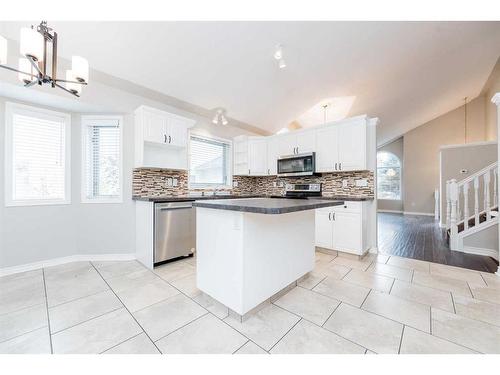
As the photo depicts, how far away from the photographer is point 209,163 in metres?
4.36

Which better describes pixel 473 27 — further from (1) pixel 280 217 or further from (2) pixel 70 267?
(2) pixel 70 267

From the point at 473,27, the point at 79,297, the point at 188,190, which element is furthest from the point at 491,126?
the point at 79,297

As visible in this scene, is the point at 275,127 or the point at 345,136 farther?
the point at 275,127

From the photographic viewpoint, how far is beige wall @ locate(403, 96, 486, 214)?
7.56m

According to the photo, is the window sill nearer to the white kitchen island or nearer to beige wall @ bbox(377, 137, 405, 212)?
the white kitchen island

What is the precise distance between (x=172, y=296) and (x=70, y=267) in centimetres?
184

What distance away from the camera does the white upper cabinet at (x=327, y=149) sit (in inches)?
146

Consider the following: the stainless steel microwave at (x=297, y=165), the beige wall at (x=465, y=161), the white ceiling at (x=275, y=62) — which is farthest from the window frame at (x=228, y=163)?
the beige wall at (x=465, y=161)

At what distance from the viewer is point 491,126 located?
266 inches

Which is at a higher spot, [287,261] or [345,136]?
[345,136]

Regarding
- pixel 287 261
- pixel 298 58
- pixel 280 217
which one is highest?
pixel 298 58

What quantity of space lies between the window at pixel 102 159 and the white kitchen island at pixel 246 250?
2093mm

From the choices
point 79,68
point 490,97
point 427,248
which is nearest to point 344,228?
point 427,248

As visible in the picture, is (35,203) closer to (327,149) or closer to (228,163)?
(228,163)
